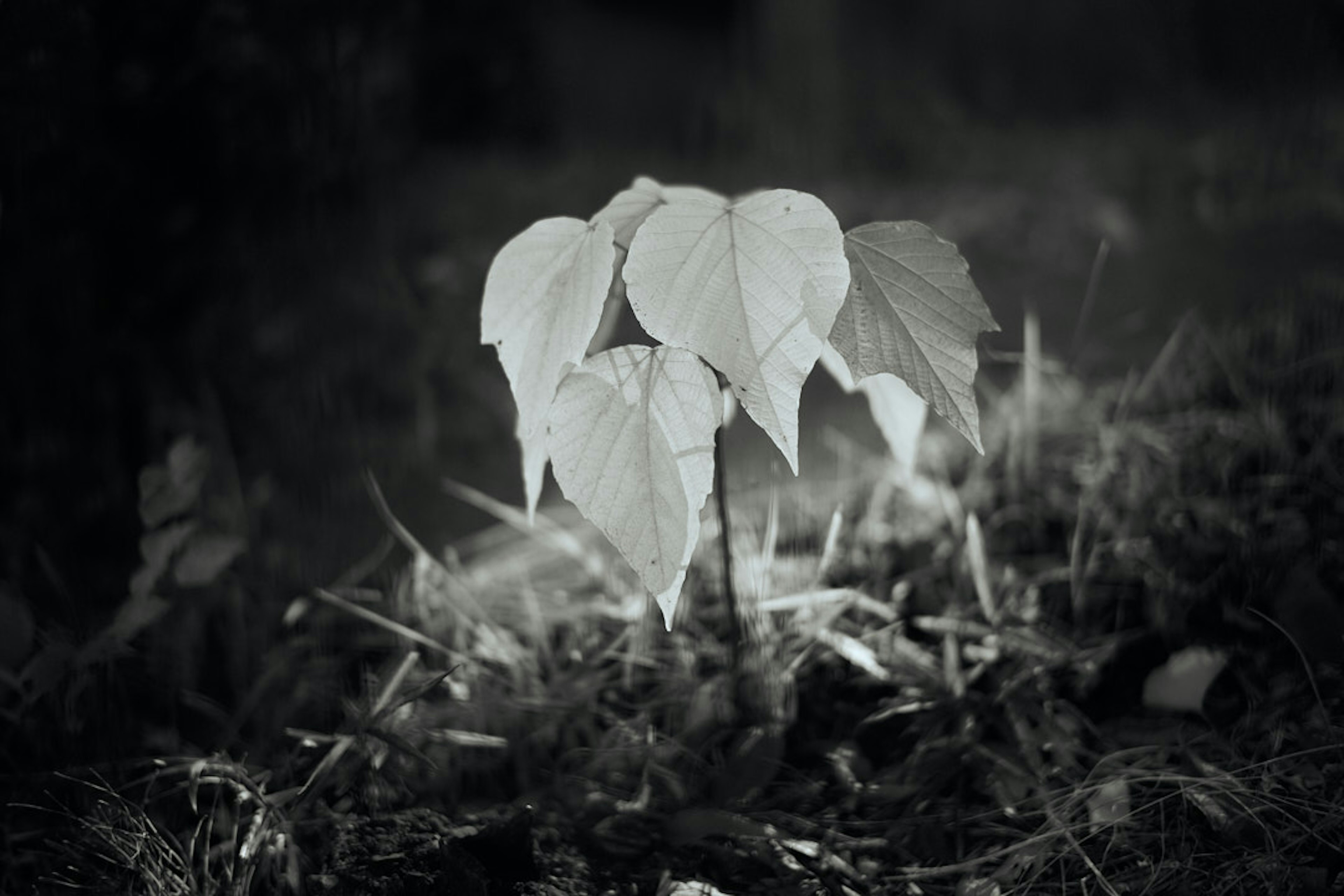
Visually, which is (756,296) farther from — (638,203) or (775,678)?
(775,678)

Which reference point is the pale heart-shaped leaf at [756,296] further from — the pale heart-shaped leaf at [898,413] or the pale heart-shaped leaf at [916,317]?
the pale heart-shaped leaf at [898,413]

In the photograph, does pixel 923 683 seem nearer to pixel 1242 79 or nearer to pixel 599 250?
pixel 599 250

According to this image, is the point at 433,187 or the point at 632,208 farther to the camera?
the point at 433,187

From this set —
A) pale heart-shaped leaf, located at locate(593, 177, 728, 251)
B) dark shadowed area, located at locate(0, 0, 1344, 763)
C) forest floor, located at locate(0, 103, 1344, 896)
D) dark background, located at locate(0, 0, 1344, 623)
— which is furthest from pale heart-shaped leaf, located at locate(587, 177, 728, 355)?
dark background, located at locate(0, 0, 1344, 623)

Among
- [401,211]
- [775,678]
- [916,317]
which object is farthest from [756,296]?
[401,211]

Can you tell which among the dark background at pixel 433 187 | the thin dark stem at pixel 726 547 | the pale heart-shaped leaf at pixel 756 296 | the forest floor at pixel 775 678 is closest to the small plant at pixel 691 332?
Answer: the pale heart-shaped leaf at pixel 756 296

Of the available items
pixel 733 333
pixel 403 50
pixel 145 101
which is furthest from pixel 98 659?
pixel 403 50
